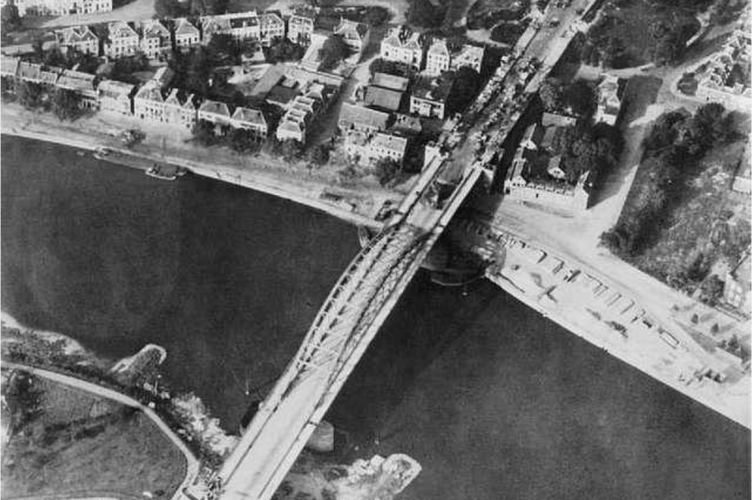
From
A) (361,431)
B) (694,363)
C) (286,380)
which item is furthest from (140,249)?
(694,363)

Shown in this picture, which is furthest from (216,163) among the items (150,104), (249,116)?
(150,104)

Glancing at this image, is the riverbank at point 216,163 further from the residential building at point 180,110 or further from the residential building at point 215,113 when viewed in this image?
the residential building at point 215,113

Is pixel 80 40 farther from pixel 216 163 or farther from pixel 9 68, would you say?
pixel 216 163

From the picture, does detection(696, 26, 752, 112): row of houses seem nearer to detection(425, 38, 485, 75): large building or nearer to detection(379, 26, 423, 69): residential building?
detection(425, 38, 485, 75): large building

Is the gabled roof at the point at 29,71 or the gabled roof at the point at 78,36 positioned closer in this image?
the gabled roof at the point at 29,71

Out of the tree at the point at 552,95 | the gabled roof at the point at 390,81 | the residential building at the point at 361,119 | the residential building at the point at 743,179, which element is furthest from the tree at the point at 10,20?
the residential building at the point at 743,179

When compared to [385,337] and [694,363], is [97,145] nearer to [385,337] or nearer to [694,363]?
[385,337]
